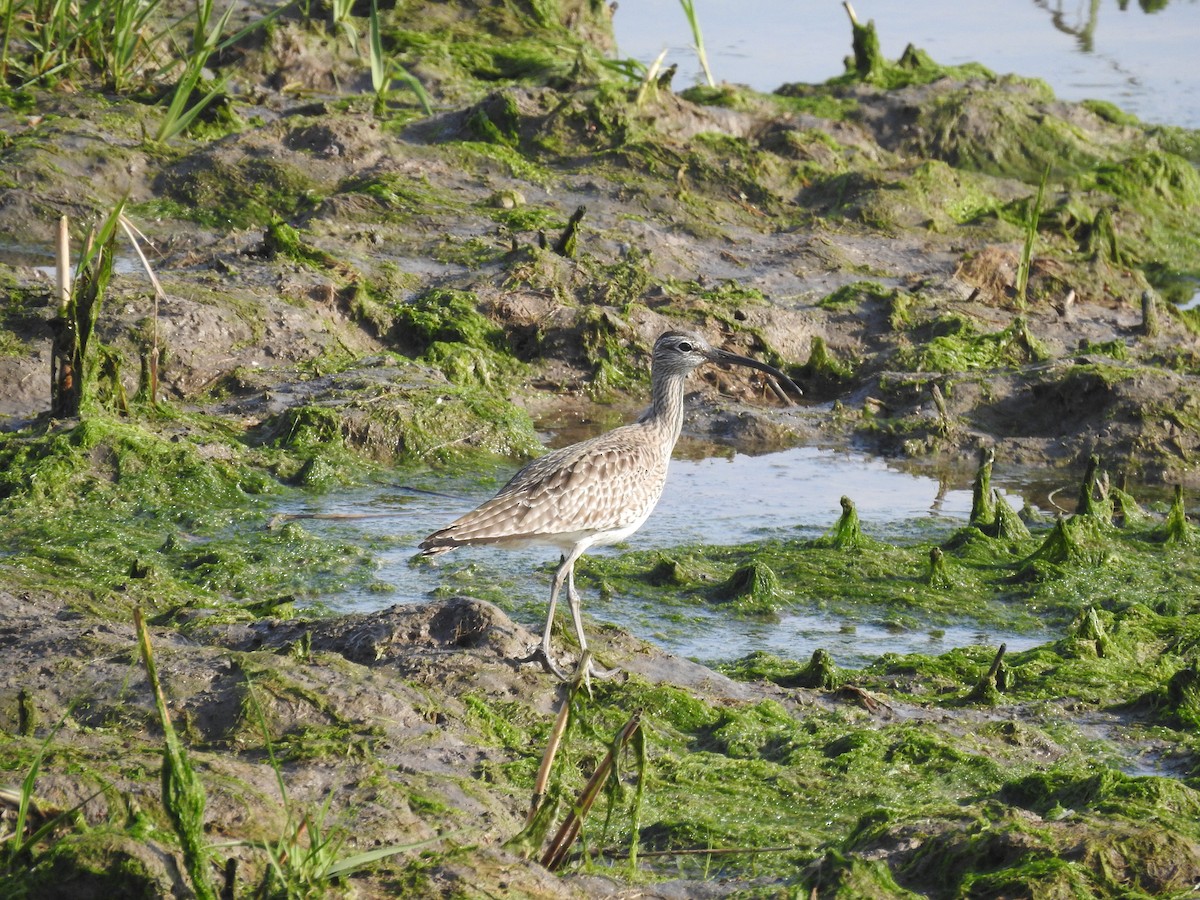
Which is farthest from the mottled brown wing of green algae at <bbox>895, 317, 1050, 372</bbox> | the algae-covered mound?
green algae at <bbox>895, 317, 1050, 372</bbox>

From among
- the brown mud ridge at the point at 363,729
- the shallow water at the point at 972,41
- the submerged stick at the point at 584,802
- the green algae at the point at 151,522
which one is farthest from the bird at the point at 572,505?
the shallow water at the point at 972,41

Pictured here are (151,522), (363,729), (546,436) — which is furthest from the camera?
(546,436)

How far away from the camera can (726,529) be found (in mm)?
9047

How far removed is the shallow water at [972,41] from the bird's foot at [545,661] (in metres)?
15.3

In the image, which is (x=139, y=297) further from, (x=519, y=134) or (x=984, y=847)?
(x=984, y=847)

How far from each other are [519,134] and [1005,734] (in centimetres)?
1002

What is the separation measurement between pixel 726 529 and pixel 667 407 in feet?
5.33

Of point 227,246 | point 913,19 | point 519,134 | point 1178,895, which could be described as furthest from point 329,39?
point 1178,895

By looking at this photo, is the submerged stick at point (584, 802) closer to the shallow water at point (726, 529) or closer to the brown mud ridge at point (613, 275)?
the shallow water at point (726, 529)

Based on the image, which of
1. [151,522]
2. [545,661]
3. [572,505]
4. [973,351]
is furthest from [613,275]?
[545,661]

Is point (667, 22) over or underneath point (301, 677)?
over

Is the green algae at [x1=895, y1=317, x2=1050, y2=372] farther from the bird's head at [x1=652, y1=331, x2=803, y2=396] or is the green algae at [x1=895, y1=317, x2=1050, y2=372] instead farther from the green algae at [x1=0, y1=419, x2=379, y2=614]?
the green algae at [x1=0, y1=419, x2=379, y2=614]

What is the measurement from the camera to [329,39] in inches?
649

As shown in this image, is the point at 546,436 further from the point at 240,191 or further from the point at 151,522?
the point at 240,191
